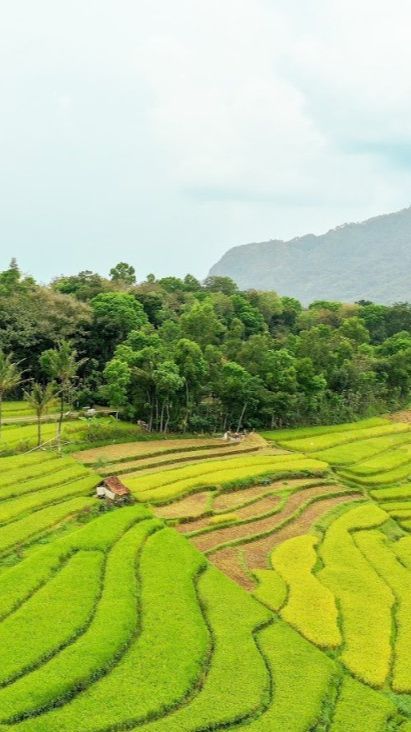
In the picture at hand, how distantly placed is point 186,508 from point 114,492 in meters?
3.21

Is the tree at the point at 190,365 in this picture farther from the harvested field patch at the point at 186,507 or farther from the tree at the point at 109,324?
the harvested field patch at the point at 186,507

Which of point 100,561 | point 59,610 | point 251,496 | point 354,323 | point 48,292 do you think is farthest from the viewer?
point 354,323

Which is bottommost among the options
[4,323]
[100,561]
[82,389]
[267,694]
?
[267,694]

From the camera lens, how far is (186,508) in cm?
2575

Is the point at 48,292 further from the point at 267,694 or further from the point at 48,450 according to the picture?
the point at 267,694

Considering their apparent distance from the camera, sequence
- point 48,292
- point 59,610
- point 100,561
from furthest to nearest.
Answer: point 48,292 → point 100,561 → point 59,610

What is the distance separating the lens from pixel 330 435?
42031mm

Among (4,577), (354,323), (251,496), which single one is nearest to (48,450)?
(251,496)

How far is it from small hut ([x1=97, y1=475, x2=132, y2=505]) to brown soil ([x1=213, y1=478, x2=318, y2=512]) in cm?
398

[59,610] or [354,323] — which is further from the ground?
[354,323]

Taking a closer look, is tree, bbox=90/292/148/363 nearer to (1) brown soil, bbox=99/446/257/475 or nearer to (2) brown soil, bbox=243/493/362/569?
(1) brown soil, bbox=99/446/257/475

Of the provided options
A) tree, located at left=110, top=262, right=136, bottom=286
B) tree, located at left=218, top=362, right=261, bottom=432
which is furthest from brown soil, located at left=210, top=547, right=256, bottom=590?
tree, located at left=110, top=262, right=136, bottom=286

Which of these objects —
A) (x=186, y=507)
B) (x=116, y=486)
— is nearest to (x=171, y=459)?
(x=186, y=507)

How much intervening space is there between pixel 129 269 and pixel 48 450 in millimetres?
40011
